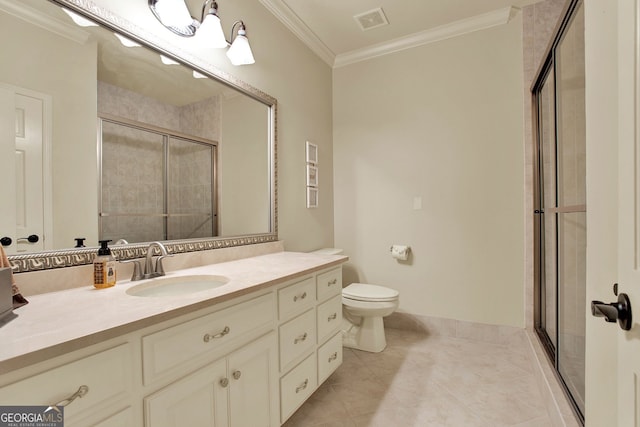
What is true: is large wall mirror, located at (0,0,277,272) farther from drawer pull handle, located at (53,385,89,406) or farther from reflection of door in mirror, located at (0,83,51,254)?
drawer pull handle, located at (53,385,89,406)

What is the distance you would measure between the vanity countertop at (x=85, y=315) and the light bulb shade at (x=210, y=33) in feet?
4.04

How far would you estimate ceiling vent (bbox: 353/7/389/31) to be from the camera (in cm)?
233

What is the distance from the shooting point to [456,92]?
2539mm

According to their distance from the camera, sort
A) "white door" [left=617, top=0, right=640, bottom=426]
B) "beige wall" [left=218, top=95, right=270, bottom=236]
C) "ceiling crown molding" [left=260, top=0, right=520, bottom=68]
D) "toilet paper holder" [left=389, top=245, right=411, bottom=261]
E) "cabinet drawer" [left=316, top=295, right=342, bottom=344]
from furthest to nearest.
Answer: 1. "toilet paper holder" [left=389, top=245, right=411, bottom=261]
2. "ceiling crown molding" [left=260, top=0, right=520, bottom=68]
3. "beige wall" [left=218, top=95, right=270, bottom=236]
4. "cabinet drawer" [left=316, top=295, right=342, bottom=344]
5. "white door" [left=617, top=0, right=640, bottom=426]

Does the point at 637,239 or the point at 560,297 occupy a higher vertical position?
the point at 637,239

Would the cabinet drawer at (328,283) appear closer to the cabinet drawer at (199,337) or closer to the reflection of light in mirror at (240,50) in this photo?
the cabinet drawer at (199,337)

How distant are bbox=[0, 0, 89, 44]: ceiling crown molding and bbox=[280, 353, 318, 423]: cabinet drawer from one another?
5.45 ft

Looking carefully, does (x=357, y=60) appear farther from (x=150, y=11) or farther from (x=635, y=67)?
(x=635, y=67)

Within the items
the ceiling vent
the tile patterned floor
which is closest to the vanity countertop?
the tile patterned floor

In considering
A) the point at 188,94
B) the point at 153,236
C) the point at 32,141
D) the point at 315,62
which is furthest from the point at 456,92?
the point at 32,141

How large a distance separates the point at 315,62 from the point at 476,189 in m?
1.87

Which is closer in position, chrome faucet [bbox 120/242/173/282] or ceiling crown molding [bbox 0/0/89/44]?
ceiling crown molding [bbox 0/0/89/44]

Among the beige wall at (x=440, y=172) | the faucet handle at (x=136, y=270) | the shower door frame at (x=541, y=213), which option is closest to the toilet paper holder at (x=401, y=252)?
the beige wall at (x=440, y=172)

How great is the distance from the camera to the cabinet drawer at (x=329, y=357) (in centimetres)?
164
